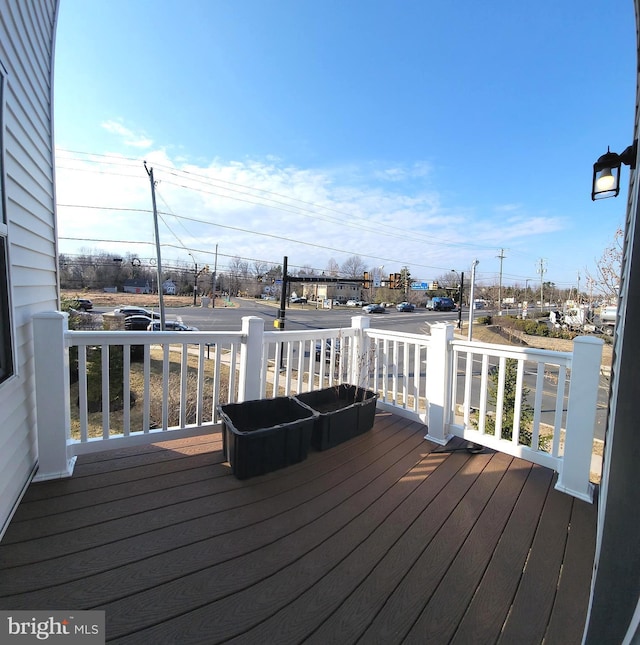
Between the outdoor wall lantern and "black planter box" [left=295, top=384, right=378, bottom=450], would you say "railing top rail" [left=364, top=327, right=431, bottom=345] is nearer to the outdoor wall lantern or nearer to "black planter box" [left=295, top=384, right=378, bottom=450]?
"black planter box" [left=295, top=384, right=378, bottom=450]

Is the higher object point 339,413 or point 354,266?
point 354,266

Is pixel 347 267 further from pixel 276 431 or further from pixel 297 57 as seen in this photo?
pixel 276 431

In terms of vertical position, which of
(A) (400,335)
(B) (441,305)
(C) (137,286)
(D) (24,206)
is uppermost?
(C) (137,286)

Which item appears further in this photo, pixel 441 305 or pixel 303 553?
pixel 441 305

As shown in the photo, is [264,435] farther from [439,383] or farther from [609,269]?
[609,269]

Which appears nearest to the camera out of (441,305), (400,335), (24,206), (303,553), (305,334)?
(303,553)

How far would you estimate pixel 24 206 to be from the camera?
5.74 feet

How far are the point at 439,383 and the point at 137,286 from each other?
1649 inches

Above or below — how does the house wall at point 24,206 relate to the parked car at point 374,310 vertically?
above

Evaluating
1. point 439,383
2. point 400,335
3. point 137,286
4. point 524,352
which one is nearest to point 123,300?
point 137,286

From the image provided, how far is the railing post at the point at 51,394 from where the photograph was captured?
171cm

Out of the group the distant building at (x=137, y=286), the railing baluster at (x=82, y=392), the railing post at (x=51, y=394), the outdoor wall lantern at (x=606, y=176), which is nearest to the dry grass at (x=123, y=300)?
the distant building at (x=137, y=286)

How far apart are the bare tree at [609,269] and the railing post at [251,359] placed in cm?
682

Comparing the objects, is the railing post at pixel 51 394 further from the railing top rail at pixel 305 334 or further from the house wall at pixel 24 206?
the railing top rail at pixel 305 334
